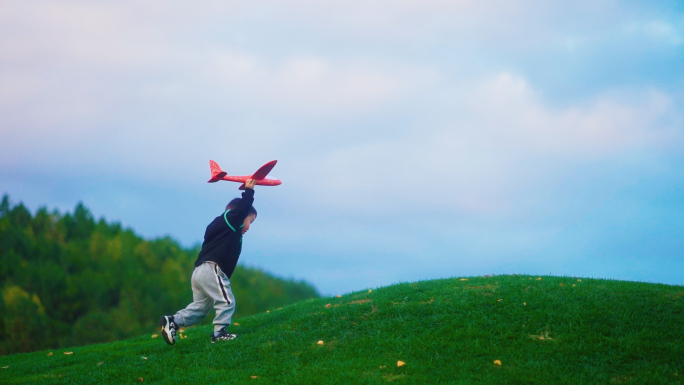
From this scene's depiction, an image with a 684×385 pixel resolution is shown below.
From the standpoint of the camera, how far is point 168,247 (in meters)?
36.4

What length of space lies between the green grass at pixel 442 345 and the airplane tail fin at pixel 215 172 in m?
2.77

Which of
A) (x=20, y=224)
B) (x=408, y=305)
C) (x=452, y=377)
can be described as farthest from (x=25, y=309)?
(x=452, y=377)

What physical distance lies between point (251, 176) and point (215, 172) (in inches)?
37.4

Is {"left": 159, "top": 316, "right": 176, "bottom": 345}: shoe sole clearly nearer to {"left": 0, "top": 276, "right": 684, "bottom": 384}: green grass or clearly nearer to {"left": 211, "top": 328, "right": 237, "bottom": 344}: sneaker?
{"left": 0, "top": 276, "right": 684, "bottom": 384}: green grass

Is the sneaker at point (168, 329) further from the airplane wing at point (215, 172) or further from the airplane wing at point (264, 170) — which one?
the airplane wing at point (264, 170)

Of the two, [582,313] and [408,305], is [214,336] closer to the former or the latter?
[408,305]

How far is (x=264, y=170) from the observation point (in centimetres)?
→ 1009

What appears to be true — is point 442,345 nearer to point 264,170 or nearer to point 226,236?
point 226,236

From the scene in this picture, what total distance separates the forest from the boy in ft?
64.5

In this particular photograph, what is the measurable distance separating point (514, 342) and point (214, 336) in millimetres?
4881

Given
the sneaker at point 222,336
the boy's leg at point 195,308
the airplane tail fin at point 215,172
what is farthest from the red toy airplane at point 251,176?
the sneaker at point 222,336

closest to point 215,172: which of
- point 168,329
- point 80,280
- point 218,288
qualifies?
point 218,288

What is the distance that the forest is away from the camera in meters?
26.7

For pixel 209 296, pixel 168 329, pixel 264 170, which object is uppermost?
pixel 264 170
